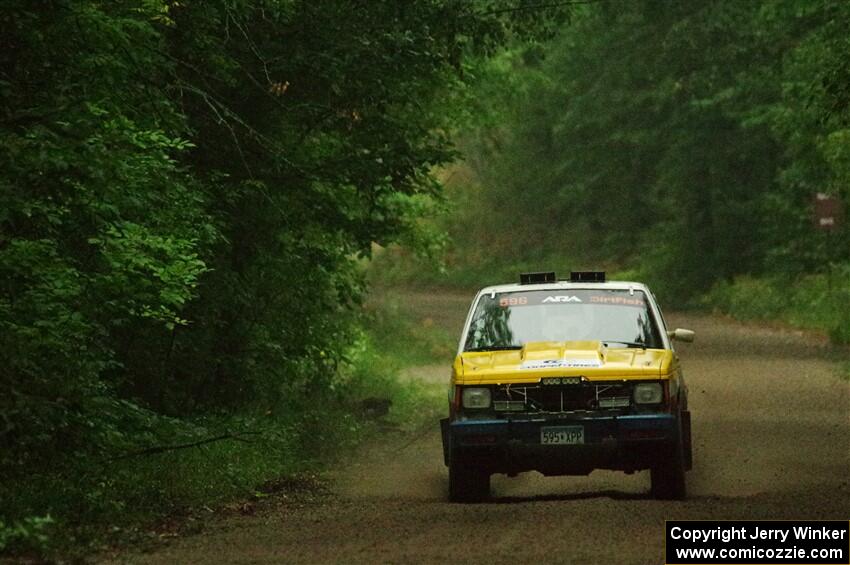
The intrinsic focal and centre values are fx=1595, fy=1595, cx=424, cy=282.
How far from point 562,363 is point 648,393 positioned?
73 cm

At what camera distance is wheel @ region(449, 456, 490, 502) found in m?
13.1

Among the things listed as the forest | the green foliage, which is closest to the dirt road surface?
the forest

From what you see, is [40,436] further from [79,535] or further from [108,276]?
[108,276]

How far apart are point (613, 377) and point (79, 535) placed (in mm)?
4335

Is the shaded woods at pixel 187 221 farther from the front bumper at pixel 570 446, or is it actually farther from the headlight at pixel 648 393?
the headlight at pixel 648 393

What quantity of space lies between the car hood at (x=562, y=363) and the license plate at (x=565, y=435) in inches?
17.0

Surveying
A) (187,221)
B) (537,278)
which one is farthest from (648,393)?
(187,221)

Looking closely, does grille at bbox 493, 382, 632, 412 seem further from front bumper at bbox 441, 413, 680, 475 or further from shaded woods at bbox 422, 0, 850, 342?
shaded woods at bbox 422, 0, 850, 342

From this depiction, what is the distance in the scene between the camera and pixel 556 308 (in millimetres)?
14328

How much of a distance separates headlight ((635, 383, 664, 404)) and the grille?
0.07 m

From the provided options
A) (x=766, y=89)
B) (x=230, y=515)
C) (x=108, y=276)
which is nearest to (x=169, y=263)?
(x=108, y=276)

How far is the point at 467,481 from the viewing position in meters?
13.3

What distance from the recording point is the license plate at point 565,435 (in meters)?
12.7

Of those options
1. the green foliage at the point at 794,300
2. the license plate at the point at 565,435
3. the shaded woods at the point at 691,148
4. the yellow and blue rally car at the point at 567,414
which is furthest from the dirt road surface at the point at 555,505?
the green foliage at the point at 794,300
